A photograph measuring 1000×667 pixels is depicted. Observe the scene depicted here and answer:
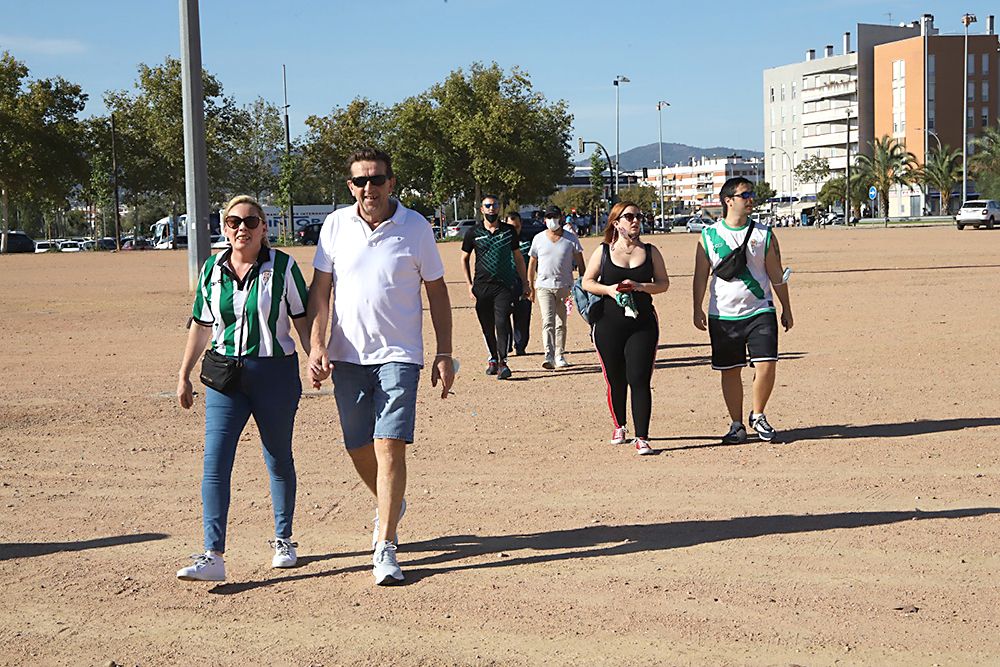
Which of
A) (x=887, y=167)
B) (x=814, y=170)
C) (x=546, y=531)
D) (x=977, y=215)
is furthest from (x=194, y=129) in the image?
(x=814, y=170)

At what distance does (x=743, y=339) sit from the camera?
29.8 ft

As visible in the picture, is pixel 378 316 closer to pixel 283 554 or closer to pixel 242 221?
pixel 242 221

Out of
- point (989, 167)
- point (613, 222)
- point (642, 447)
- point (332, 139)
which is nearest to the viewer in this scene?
point (642, 447)

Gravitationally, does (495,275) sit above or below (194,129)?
below

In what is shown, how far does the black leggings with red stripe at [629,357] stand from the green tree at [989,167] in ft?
310

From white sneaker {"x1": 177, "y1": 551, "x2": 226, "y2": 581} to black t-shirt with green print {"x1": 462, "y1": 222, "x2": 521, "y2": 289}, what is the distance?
7.31 metres

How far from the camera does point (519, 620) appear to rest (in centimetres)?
512

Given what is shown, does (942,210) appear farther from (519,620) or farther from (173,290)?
(519,620)

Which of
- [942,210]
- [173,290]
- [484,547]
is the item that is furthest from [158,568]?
[942,210]

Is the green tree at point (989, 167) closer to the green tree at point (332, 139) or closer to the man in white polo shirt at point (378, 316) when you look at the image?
the green tree at point (332, 139)

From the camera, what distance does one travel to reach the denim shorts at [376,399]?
18.6 feet

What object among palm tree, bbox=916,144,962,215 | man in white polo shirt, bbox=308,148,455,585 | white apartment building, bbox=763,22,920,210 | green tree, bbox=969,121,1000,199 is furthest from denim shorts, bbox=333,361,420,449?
white apartment building, bbox=763,22,920,210

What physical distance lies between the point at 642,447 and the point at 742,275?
1.38m

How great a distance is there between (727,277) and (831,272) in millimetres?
21533
